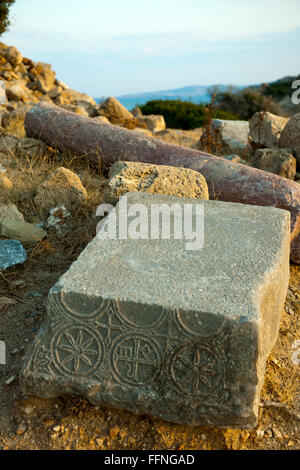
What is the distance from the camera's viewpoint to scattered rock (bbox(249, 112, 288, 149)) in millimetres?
5887

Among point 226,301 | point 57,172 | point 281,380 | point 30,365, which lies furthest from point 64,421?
point 57,172

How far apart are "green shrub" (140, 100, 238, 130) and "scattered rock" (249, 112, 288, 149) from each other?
678 centimetres

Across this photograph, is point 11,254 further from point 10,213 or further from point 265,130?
point 265,130

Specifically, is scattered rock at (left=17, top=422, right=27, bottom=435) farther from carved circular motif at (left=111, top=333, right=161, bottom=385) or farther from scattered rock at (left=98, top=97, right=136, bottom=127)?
scattered rock at (left=98, top=97, right=136, bottom=127)

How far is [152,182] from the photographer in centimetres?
331

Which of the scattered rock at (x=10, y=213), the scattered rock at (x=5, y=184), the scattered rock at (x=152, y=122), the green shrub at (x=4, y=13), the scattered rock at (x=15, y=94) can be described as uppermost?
the green shrub at (x=4, y=13)

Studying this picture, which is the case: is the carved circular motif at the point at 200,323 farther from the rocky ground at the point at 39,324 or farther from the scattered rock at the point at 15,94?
the scattered rock at the point at 15,94

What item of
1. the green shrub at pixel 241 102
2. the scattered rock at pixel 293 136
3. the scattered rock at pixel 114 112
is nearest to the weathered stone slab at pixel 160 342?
the scattered rock at pixel 293 136

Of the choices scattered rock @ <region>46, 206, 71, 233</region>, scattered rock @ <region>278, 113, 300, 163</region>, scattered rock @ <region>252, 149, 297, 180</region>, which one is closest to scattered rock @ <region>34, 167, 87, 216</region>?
scattered rock @ <region>46, 206, 71, 233</region>

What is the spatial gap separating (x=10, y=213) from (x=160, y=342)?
6.99 ft

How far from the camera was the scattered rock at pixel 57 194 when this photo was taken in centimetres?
387

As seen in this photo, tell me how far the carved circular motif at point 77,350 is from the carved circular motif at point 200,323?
384 mm

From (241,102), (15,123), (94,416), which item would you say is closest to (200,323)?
(94,416)

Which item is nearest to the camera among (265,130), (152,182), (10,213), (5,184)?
(152,182)
